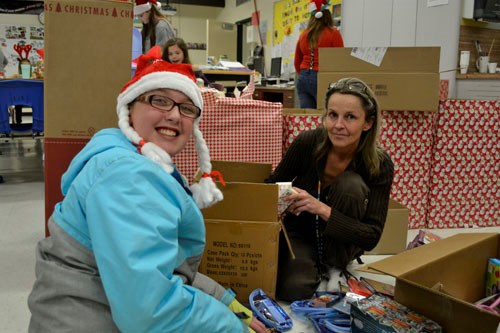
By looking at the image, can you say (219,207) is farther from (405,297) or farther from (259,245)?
(405,297)

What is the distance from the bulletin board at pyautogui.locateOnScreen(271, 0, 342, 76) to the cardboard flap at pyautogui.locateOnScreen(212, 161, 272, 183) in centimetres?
483

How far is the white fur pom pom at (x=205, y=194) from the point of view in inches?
43.9

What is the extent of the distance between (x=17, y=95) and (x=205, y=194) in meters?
2.94

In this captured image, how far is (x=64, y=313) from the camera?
876 millimetres

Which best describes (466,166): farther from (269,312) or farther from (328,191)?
(269,312)

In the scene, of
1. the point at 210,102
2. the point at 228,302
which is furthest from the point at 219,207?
the point at 210,102

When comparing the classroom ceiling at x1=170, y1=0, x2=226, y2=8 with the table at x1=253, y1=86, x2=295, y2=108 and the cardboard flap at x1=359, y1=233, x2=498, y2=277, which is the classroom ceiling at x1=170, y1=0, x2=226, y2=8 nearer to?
the table at x1=253, y1=86, x2=295, y2=108

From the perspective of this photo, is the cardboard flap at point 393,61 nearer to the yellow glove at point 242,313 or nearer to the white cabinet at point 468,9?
the yellow glove at point 242,313

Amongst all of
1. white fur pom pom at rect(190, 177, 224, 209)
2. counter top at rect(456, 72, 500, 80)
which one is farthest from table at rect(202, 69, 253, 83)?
white fur pom pom at rect(190, 177, 224, 209)

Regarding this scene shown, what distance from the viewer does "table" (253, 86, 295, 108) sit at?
5344 millimetres

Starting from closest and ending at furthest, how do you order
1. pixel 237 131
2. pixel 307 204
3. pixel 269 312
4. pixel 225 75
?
pixel 269 312
pixel 307 204
pixel 237 131
pixel 225 75

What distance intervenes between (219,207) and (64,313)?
77cm

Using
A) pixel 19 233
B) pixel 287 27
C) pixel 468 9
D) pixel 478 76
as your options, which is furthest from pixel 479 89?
pixel 287 27

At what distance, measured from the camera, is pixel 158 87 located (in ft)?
3.41
